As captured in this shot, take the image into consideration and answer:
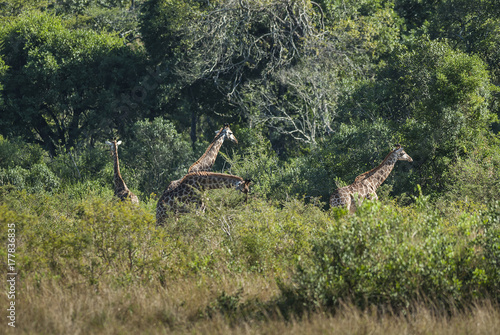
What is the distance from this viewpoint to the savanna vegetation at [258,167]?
297 inches

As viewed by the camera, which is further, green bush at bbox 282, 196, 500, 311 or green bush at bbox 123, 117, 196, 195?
green bush at bbox 123, 117, 196, 195

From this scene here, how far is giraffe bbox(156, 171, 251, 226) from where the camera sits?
11562mm

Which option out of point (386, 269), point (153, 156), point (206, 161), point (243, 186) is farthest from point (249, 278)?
point (153, 156)

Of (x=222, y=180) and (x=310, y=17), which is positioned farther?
(x=310, y=17)

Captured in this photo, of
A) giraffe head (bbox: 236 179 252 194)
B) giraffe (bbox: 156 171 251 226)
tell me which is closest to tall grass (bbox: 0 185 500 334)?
giraffe head (bbox: 236 179 252 194)

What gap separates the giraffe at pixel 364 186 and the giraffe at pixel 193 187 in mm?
2384

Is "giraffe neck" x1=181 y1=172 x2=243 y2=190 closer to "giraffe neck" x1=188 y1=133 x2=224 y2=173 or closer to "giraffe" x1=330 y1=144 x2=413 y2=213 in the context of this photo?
"giraffe neck" x1=188 y1=133 x2=224 y2=173

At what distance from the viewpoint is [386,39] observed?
22047 mm

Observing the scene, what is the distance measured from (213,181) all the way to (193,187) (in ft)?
1.32

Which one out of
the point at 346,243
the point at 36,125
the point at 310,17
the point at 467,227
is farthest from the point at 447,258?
the point at 36,125

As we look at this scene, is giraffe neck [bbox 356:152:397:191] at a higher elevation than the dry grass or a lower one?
higher

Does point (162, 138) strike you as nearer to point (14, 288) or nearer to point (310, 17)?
point (310, 17)

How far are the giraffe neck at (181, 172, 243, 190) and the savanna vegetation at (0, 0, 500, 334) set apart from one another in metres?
0.53

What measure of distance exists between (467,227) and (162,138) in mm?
16420
